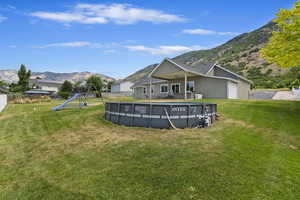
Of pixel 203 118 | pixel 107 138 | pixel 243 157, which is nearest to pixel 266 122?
pixel 203 118

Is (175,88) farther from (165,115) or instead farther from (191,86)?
(165,115)

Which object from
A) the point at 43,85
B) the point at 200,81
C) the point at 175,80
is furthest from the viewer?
the point at 43,85

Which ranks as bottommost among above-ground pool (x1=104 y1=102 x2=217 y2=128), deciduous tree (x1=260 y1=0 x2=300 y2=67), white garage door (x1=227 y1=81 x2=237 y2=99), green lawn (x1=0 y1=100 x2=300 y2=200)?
green lawn (x1=0 y1=100 x2=300 y2=200)

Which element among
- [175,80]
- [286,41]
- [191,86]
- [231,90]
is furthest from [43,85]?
[286,41]

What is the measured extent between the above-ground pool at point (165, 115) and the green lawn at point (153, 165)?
76 cm

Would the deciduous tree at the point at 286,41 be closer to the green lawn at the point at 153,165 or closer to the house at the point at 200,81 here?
the green lawn at the point at 153,165

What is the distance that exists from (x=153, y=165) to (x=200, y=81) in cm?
1901

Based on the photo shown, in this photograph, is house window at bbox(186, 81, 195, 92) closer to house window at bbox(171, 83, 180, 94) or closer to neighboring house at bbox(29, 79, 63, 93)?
house window at bbox(171, 83, 180, 94)

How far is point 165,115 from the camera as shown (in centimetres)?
733

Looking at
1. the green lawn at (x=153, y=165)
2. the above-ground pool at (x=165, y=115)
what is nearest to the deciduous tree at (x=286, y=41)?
the green lawn at (x=153, y=165)

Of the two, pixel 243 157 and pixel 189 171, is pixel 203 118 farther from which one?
pixel 189 171

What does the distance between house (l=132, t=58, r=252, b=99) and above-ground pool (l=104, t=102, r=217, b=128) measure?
10.8 metres

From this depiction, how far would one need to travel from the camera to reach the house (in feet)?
63.1

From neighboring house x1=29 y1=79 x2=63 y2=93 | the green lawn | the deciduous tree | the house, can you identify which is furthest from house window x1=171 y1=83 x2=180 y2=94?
neighboring house x1=29 y1=79 x2=63 y2=93
